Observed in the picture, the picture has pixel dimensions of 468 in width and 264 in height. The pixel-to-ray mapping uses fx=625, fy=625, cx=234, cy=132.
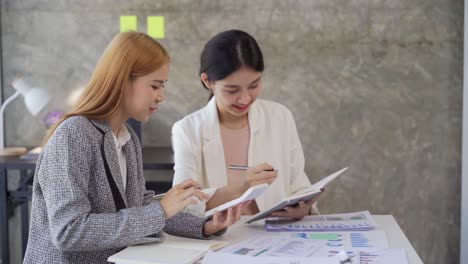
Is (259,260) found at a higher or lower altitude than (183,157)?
lower

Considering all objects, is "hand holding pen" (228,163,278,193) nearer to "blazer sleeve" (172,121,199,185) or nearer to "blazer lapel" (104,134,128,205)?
"blazer sleeve" (172,121,199,185)

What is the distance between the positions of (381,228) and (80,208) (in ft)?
3.11

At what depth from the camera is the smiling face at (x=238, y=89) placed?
215cm

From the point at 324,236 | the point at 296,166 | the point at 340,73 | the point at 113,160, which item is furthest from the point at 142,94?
the point at 340,73

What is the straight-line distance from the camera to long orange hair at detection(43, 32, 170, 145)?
1605 millimetres

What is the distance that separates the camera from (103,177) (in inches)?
60.7

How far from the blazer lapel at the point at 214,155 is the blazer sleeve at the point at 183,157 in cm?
5

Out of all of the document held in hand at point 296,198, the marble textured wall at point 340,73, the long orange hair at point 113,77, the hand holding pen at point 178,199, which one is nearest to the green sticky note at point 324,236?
the document held in hand at point 296,198

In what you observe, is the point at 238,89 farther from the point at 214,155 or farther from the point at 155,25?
the point at 155,25

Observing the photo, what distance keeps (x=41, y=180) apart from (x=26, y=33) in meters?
2.45

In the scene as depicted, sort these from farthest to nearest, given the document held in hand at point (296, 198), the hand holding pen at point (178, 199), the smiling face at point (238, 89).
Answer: the smiling face at point (238, 89), the document held in hand at point (296, 198), the hand holding pen at point (178, 199)

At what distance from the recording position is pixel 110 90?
1.62 m

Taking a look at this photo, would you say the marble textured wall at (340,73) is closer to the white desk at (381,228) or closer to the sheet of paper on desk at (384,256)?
the white desk at (381,228)

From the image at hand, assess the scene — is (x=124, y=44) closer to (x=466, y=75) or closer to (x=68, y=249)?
(x=68, y=249)
